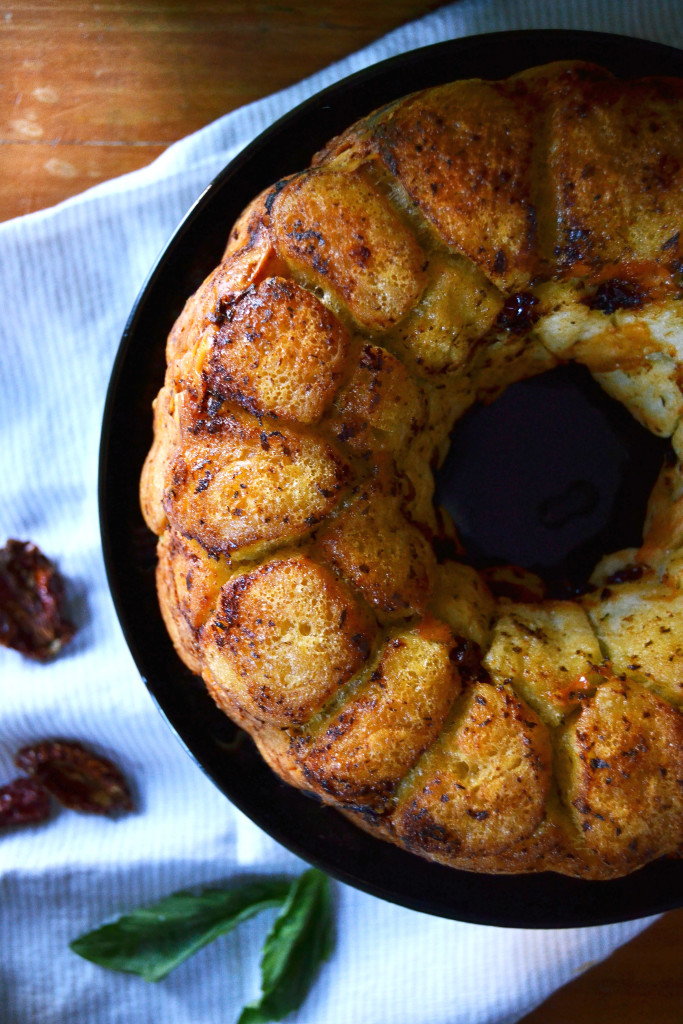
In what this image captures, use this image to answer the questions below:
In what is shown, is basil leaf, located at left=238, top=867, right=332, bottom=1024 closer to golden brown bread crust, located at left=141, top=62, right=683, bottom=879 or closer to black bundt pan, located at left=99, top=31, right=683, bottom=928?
black bundt pan, located at left=99, top=31, right=683, bottom=928

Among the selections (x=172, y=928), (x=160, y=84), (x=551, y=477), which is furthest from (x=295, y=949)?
(x=160, y=84)

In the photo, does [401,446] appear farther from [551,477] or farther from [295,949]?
[295,949]

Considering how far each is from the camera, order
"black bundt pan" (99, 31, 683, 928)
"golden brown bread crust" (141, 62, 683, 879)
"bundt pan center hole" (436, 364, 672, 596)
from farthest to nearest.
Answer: "bundt pan center hole" (436, 364, 672, 596) < "black bundt pan" (99, 31, 683, 928) < "golden brown bread crust" (141, 62, 683, 879)

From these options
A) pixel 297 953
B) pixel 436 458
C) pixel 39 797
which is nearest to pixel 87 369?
pixel 436 458

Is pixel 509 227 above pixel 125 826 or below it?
above

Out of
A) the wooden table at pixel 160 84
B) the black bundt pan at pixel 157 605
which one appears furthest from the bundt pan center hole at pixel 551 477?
the wooden table at pixel 160 84

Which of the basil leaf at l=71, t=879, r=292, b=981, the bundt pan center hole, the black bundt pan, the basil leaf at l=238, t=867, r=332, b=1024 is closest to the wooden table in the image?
the black bundt pan

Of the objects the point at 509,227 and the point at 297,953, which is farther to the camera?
the point at 297,953

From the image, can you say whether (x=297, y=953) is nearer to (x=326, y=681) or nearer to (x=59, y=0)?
(x=326, y=681)
